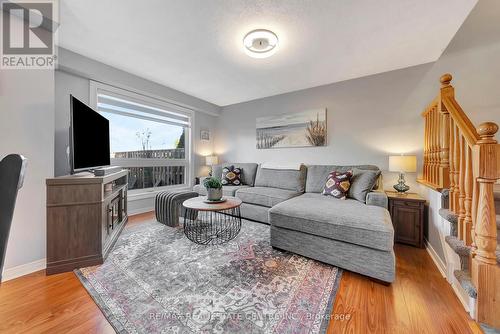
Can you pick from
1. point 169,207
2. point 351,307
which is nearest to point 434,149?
point 351,307

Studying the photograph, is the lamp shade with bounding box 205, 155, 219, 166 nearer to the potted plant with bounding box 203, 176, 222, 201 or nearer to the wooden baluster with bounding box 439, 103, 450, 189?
the potted plant with bounding box 203, 176, 222, 201

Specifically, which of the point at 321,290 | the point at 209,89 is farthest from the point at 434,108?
the point at 209,89

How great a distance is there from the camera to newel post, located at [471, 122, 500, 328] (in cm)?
103

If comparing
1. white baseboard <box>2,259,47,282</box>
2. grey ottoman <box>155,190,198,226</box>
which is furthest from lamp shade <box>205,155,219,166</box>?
white baseboard <box>2,259,47,282</box>

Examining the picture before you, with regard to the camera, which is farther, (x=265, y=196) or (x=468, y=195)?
(x=265, y=196)

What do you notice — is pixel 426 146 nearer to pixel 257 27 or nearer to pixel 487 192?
pixel 487 192

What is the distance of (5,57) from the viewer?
159cm

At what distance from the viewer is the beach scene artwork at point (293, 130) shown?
3.36 metres

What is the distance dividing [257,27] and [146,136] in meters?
2.74

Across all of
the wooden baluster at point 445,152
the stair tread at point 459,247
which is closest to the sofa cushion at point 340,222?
the stair tread at point 459,247

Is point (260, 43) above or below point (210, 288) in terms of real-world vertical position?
above

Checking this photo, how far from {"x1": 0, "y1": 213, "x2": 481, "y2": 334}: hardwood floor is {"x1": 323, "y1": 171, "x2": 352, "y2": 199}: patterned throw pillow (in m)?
1.04

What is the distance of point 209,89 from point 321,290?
3474 mm

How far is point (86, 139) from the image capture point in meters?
1.95
